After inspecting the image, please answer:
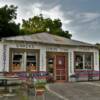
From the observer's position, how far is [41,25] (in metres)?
41.6

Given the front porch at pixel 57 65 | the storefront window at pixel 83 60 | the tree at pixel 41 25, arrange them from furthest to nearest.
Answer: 1. the tree at pixel 41 25
2. the storefront window at pixel 83 60
3. the front porch at pixel 57 65

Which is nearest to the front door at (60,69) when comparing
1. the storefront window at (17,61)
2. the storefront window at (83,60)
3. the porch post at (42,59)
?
the storefront window at (83,60)

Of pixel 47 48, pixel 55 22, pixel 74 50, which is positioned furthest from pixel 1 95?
pixel 55 22

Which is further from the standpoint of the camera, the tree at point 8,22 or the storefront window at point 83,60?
the tree at point 8,22

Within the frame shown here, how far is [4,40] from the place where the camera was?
63.4 feet

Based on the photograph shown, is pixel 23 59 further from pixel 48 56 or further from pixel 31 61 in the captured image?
pixel 48 56

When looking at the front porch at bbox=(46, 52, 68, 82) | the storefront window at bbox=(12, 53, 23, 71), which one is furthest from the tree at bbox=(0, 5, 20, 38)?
the front porch at bbox=(46, 52, 68, 82)

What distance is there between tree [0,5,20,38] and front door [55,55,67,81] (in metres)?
8.92

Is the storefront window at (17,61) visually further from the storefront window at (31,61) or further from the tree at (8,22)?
the tree at (8,22)

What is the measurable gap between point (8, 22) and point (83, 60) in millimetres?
10488

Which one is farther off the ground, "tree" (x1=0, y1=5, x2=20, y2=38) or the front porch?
"tree" (x1=0, y1=5, x2=20, y2=38)

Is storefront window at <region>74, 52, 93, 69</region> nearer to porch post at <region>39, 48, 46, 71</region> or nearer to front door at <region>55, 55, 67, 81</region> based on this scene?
front door at <region>55, 55, 67, 81</region>

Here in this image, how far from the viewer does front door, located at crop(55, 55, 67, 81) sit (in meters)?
21.8

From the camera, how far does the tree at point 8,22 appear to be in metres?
28.2
